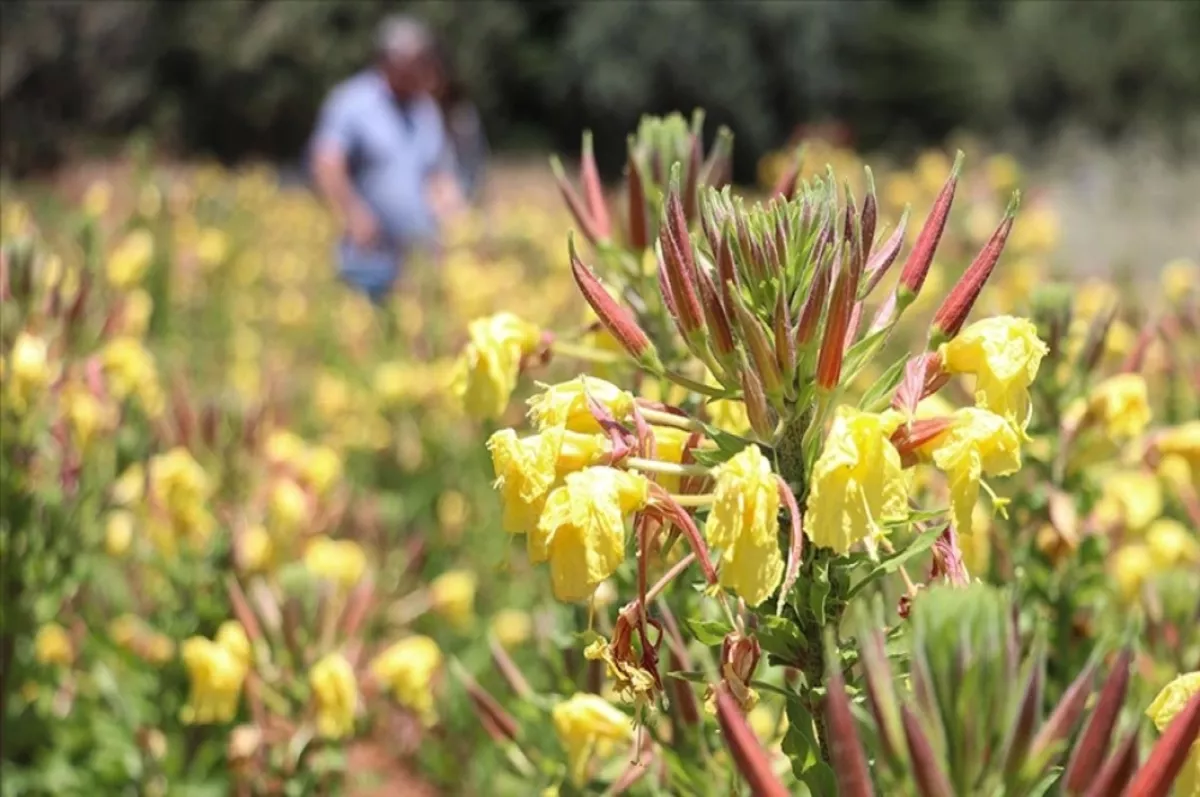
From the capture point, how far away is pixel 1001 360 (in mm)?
969

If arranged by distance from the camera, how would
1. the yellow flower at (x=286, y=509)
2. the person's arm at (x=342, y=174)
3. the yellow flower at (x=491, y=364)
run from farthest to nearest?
the person's arm at (x=342, y=174) → the yellow flower at (x=286, y=509) → the yellow flower at (x=491, y=364)

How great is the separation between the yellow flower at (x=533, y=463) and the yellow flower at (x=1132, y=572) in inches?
52.4

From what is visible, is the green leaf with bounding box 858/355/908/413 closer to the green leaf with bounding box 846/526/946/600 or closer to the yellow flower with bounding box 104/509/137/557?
the green leaf with bounding box 846/526/946/600

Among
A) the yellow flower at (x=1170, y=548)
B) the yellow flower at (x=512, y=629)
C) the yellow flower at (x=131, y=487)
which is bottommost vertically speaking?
the yellow flower at (x=512, y=629)

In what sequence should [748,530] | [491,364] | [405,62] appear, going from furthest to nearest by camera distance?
1. [405,62]
2. [491,364]
3. [748,530]

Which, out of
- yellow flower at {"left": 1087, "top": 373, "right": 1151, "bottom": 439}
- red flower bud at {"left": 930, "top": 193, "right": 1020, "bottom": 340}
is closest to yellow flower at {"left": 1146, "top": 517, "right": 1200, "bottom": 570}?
yellow flower at {"left": 1087, "top": 373, "right": 1151, "bottom": 439}

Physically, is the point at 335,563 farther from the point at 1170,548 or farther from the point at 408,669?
the point at 1170,548

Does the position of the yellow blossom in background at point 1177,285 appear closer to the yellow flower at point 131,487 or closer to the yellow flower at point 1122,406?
the yellow flower at point 1122,406

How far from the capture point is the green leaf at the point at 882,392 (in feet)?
3.31

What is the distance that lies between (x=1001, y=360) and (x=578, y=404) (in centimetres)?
34

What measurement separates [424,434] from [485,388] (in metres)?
2.61

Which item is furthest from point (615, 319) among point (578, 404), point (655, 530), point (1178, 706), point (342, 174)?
point (342, 174)

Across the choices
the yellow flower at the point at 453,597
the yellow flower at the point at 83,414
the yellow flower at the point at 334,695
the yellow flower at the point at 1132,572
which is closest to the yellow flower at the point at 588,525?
the yellow flower at the point at 334,695

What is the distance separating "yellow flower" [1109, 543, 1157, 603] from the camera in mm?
1986
